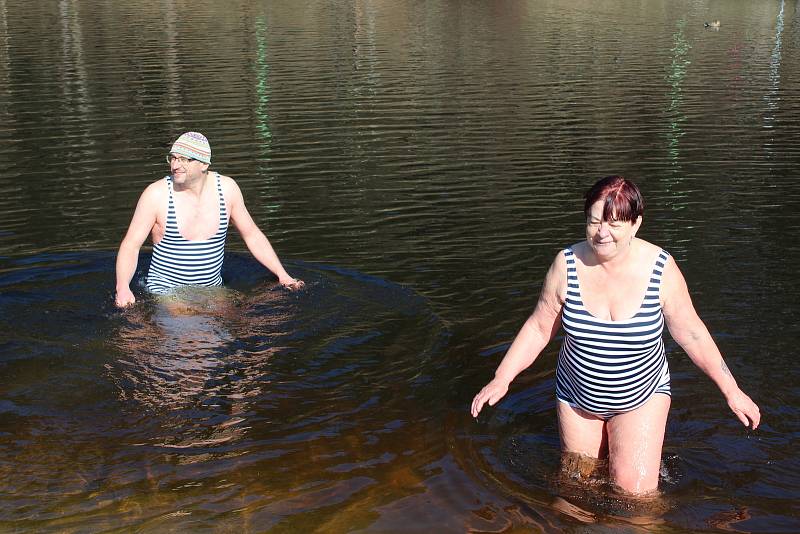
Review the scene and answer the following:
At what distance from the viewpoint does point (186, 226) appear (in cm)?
973

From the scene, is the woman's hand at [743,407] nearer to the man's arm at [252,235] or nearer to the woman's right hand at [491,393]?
the woman's right hand at [491,393]

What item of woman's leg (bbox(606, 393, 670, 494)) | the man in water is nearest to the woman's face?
woman's leg (bbox(606, 393, 670, 494))

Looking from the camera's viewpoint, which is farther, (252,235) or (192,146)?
(252,235)

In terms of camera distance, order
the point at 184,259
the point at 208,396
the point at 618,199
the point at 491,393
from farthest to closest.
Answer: the point at 184,259 < the point at 208,396 < the point at 491,393 < the point at 618,199

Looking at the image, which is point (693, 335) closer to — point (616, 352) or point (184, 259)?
point (616, 352)

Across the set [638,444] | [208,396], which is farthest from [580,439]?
[208,396]

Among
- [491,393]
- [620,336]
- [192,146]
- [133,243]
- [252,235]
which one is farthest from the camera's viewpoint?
[252,235]

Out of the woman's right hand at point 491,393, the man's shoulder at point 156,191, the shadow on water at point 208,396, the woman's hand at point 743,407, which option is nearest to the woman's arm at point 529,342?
the woman's right hand at point 491,393

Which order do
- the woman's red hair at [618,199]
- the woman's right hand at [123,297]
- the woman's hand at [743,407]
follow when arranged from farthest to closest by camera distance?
the woman's right hand at [123,297], the woman's hand at [743,407], the woman's red hair at [618,199]

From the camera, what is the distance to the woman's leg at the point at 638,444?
20.1 ft

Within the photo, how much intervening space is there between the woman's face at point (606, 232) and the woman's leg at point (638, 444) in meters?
1.04

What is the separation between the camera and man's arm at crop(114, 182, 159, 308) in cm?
936

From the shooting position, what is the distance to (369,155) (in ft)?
59.6

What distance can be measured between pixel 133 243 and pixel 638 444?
535cm
